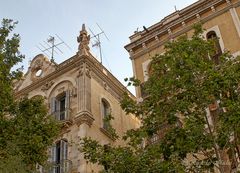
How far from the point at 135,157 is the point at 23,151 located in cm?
494

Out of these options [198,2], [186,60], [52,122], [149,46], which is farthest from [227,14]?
[52,122]

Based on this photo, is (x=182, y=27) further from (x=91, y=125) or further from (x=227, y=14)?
(x=91, y=125)

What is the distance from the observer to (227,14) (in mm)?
22953

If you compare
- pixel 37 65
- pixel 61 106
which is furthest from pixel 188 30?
pixel 37 65

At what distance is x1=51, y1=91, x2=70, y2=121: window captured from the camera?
86.6ft

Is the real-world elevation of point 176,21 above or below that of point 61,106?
above

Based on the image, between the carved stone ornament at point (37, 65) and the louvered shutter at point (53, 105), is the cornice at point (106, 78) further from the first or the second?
the carved stone ornament at point (37, 65)

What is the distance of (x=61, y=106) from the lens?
27781 mm

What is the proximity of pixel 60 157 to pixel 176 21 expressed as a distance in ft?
32.1

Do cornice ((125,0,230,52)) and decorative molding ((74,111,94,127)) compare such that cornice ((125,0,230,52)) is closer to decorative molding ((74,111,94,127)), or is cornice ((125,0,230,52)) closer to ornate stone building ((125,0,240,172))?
ornate stone building ((125,0,240,172))

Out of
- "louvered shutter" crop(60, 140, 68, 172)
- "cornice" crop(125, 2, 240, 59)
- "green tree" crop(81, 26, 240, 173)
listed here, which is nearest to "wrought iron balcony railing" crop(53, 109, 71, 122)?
"louvered shutter" crop(60, 140, 68, 172)

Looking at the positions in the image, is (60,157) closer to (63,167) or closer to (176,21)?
(63,167)

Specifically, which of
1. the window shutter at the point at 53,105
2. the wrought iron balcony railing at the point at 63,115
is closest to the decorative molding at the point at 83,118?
the wrought iron balcony railing at the point at 63,115

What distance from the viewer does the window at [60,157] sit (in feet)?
77.5
